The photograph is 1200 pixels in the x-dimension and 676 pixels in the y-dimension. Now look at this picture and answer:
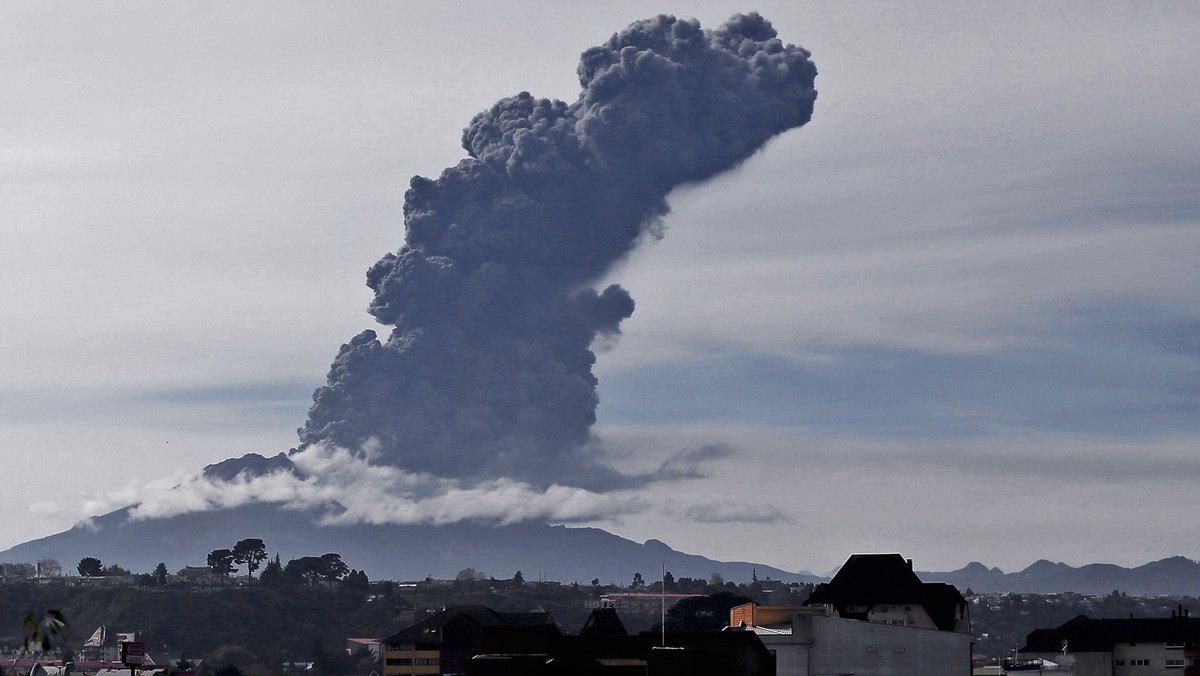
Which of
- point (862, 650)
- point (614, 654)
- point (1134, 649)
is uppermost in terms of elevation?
point (1134, 649)

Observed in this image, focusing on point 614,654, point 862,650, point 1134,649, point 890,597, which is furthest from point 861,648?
point 1134,649

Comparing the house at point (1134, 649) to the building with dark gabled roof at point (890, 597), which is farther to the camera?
the house at point (1134, 649)

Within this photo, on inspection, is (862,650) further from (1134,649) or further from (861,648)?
(1134,649)

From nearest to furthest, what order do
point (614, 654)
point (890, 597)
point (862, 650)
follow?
1. point (614, 654)
2. point (862, 650)
3. point (890, 597)

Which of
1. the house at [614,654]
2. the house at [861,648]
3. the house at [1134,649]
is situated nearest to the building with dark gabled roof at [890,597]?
the house at [1134,649]

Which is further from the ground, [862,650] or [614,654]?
[862,650]

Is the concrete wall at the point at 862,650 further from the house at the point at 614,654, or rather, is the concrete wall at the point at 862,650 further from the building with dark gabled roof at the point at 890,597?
the building with dark gabled roof at the point at 890,597

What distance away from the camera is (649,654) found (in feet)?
299

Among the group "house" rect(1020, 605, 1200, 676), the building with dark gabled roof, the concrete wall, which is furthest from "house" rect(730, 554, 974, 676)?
"house" rect(1020, 605, 1200, 676)

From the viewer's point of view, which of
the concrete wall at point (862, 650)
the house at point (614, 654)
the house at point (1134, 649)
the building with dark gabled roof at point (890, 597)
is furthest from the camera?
the house at point (1134, 649)

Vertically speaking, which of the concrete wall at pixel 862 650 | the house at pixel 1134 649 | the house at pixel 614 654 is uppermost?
the house at pixel 1134 649

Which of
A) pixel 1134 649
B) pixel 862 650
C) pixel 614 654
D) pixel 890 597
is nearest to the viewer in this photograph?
pixel 614 654

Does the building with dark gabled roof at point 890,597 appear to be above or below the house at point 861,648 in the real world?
above

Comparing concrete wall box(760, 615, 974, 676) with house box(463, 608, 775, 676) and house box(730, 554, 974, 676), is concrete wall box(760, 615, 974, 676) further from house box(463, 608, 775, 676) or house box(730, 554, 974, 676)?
house box(463, 608, 775, 676)
